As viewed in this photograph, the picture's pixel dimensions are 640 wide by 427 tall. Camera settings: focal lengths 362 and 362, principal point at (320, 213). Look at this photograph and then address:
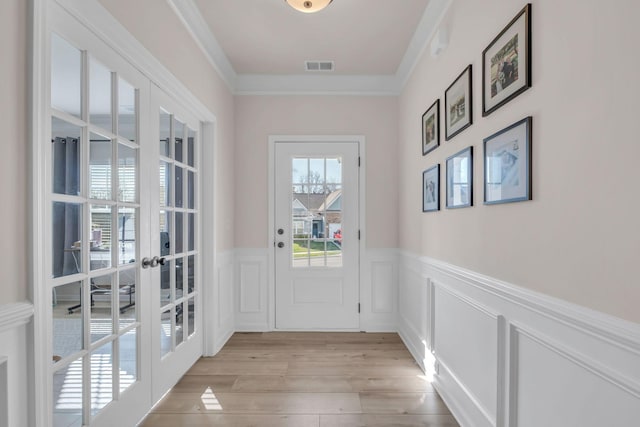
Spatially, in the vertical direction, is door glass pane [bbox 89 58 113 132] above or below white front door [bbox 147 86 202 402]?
above

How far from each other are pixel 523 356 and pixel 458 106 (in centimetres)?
139

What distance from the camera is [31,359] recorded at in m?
1.21

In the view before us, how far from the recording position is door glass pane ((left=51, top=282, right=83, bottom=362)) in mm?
1389

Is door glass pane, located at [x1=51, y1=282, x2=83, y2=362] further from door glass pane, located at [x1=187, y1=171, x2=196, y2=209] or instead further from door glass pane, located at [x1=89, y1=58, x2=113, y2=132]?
door glass pane, located at [x1=187, y1=171, x2=196, y2=209]

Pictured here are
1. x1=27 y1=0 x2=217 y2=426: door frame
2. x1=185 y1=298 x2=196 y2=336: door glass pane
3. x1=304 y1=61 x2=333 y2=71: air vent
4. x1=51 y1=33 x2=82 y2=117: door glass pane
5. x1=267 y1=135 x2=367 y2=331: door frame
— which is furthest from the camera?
x1=267 y1=135 x2=367 y2=331: door frame

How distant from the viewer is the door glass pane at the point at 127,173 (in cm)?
185

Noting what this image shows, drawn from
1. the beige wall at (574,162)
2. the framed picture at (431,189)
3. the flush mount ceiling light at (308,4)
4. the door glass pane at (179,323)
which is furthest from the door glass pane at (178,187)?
the beige wall at (574,162)

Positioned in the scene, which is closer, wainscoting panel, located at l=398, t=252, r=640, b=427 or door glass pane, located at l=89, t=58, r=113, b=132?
wainscoting panel, located at l=398, t=252, r=640, b=427

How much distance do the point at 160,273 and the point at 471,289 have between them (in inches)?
72.7

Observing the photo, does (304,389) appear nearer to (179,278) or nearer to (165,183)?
(179,278)

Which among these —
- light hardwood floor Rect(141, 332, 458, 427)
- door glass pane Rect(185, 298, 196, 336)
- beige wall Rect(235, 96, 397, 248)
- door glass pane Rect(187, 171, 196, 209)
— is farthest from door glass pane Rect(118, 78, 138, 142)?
beige wall Rect(235, 96, 397, 248)

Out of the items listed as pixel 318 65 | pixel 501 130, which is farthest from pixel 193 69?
pixel 501 130

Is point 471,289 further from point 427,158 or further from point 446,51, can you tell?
point 446,51

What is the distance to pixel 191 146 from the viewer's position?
290cm
